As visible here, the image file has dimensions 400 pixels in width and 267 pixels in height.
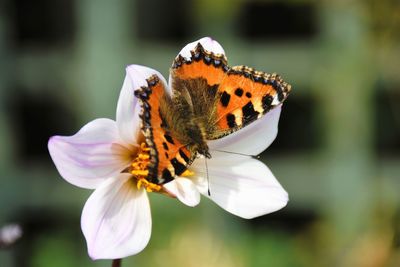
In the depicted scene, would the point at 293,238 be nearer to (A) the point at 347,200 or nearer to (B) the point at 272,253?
(B) the point at 272,253

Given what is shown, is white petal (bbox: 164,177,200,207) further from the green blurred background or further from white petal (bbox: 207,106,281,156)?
the green blurred background

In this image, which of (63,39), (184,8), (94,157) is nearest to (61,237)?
(63,39)

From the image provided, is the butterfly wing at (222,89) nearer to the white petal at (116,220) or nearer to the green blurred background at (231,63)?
the white petal at (116,220)

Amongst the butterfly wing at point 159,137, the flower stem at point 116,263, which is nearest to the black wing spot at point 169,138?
the butterfly wing at point 159,137

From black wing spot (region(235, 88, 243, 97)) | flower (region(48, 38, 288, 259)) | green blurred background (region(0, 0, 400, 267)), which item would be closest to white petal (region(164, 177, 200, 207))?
flower (region(48, 38, 288, 259))

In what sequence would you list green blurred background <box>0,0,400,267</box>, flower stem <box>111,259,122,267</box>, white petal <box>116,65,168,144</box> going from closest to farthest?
flower stem <box>111,259,122,267</box>, white petal <box>116,65,168,144</box>, green blurred background <box>0,0,400,267</box>

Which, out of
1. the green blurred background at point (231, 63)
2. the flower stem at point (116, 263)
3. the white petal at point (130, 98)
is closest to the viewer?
the flower stem at point (116, 263)

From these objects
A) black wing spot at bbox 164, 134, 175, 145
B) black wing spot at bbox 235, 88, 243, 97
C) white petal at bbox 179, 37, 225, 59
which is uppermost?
white petal at bbox 179, 37, 225, 59

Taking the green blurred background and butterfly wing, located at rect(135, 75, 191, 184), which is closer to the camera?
butterfly wing, located at rect(135, 75, 191, 184)
